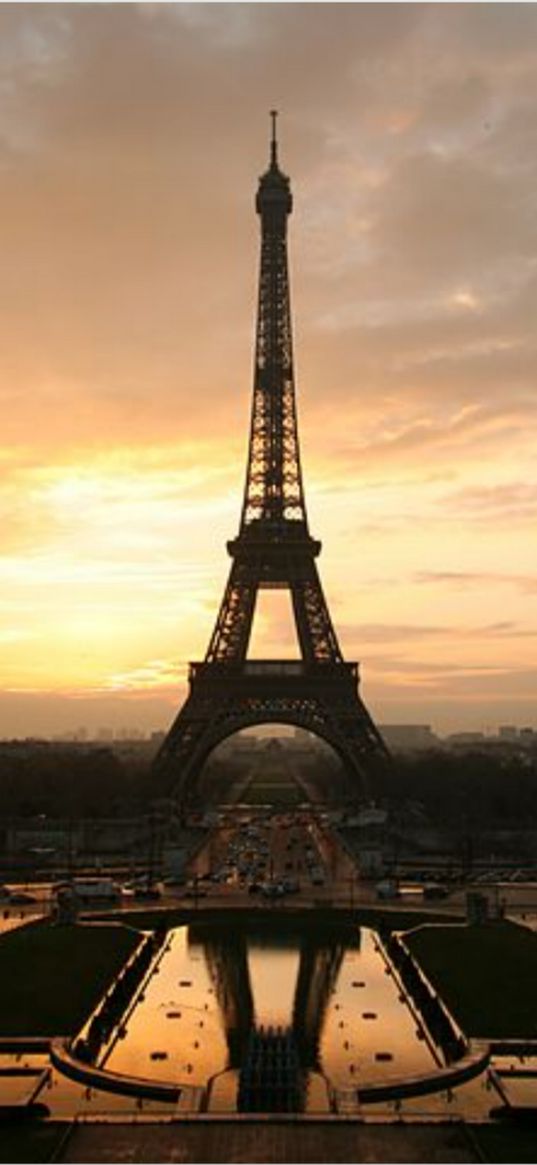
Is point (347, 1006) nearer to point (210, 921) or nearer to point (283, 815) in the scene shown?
point (210, 921)

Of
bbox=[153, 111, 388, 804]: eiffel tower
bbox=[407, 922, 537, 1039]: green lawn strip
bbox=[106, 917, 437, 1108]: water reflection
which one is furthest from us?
bbox=[153, 111, 388, 804]: eiffel tower

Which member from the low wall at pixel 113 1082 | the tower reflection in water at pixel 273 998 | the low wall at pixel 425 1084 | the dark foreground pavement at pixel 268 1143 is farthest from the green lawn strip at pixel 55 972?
the low wall at pixel 425 1084

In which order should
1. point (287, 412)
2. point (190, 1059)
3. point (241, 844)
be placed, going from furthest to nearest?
point (287, 412) → point (241, 844) → point (190, 1059)

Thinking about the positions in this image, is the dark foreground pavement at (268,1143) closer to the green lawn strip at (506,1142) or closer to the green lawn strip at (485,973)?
the green lawn strip at (506,1142)

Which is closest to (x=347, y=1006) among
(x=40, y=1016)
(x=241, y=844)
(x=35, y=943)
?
(x=40, y=1016)

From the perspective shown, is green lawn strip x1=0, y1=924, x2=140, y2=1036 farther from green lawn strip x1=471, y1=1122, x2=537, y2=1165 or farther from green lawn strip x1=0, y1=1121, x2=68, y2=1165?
green lawn strip x1=471, y1=1122, x2=537, y2=1165

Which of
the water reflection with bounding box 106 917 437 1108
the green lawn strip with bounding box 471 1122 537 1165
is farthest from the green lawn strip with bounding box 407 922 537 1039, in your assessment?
the green lawn strip with bounding box 471 1122 537 1165
